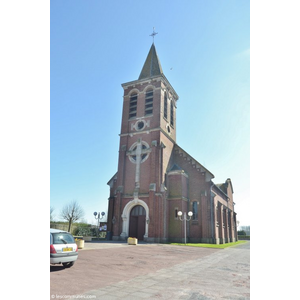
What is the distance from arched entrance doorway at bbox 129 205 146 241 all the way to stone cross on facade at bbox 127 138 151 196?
9.03 ft

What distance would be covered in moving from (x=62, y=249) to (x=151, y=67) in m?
33.0

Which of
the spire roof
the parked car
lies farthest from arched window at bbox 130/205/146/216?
the parked car

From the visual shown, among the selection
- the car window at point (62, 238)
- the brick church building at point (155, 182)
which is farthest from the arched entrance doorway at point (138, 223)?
the car window at point (62, 238)

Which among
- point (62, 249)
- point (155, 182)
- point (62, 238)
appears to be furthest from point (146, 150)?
point (62, 249)

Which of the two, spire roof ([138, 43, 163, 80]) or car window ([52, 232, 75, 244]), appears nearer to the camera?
car window ([52, 232, 75, 244])

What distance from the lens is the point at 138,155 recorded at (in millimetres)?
31984

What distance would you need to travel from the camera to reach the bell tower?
2872cm

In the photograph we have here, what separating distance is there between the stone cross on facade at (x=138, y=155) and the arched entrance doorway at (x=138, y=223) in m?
2.75

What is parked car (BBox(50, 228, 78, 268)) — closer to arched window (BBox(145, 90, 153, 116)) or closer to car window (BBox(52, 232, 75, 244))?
car window (BBox(52, 232, 75, 244))

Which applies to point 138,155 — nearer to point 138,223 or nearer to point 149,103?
point 149,103

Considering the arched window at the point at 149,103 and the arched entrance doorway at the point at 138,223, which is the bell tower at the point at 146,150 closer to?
the arched window at the point at 149,103

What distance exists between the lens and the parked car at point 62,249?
8.77m

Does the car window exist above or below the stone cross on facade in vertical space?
below

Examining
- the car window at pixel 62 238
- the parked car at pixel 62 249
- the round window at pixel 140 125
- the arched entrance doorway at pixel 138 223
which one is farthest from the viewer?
the round window at pixel 140 125
